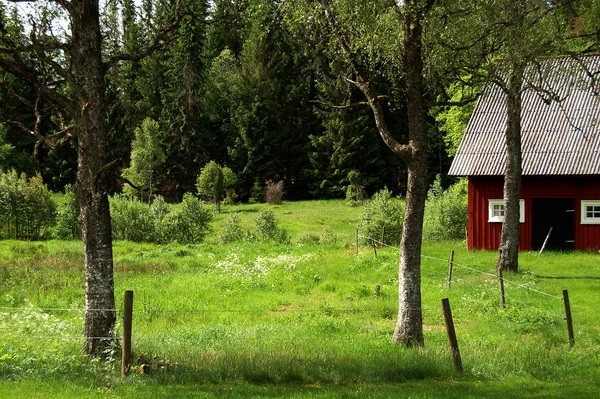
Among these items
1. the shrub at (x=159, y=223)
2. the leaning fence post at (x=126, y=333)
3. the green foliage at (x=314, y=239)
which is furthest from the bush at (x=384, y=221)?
the leaning fence post at (x=126, y=333)

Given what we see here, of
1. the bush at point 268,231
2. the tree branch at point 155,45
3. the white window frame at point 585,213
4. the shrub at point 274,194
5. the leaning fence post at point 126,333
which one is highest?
the tree branch at point 155,45

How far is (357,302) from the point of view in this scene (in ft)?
52.2

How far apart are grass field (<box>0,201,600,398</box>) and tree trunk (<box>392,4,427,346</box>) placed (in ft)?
1.80

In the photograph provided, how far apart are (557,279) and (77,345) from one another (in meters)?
14.4

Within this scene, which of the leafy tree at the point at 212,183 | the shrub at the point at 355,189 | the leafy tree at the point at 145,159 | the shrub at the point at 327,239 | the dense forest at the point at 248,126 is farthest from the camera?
the dense forest at the point at 248,126

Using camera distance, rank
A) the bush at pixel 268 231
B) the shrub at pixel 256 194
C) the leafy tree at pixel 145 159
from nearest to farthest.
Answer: the bush at pixel 268 231 < the leafy tree at pixel 145 159 < the shrub at pixel 256 194

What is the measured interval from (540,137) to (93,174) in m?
21.7

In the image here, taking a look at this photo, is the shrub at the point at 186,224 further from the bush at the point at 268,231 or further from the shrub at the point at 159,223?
the bush at the point at 268,231

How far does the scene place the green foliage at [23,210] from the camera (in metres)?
34.1

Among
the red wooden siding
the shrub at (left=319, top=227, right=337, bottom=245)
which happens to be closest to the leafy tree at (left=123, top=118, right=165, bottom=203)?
the shrub at (left=319, top=227, right=337, bottom=245)

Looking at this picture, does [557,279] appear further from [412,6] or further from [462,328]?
[412,6]

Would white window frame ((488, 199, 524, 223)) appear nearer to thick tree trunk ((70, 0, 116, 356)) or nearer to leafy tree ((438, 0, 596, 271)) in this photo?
leafy tree ((438, 0, 596, 271))

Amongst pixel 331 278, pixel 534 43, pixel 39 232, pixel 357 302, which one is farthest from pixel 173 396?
pixel 39 232

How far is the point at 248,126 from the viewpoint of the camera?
197 ft
